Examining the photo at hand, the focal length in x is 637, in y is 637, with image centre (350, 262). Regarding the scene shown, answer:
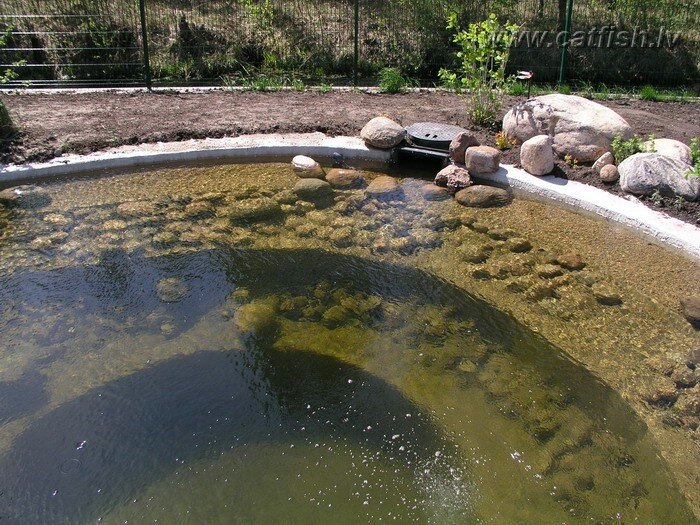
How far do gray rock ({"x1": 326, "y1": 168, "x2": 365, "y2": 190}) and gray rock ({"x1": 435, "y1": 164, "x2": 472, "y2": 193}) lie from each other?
0.88m

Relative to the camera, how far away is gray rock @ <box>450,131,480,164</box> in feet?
23.8

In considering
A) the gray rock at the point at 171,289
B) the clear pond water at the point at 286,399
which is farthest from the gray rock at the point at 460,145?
the gray rock at the point at 171,289

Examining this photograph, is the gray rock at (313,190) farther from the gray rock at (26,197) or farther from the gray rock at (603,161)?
the gray rock at (603,161)

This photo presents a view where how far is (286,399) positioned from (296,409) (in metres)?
0.12

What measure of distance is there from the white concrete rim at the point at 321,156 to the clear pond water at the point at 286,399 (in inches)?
58.9

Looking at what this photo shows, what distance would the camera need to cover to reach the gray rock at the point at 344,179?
7.11 m

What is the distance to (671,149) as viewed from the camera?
6.67 m

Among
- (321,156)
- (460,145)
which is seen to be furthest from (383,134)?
(460,145)

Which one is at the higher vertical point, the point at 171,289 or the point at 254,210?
the point at 254,210

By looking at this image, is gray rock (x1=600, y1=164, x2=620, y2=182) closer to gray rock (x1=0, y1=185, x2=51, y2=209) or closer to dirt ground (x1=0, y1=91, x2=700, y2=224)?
dirt ground (x1=0, y1=91, x2=700, y2=224)

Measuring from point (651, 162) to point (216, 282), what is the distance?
4.48 metres

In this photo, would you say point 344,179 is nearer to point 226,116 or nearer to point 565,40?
point 226,116

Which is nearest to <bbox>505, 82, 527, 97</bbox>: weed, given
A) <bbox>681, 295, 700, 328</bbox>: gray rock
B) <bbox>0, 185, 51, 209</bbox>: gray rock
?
<bbox>681, 295, 700, 328</bbox>: gray rock

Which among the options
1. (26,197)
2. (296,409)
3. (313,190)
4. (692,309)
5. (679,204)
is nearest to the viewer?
(296,409)
